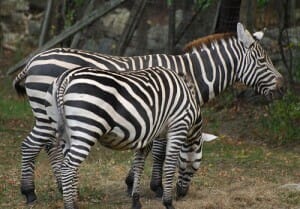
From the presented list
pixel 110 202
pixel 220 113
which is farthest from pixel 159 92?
pixel 220 113

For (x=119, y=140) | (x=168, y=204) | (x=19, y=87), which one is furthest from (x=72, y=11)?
(x=119, y=140)

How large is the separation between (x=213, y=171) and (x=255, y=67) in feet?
5.57

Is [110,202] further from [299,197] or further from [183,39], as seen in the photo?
[183,39]

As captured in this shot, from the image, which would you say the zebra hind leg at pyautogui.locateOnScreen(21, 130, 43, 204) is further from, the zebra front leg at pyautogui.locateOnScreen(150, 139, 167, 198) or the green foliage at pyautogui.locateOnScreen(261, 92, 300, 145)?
the green foliage at pyautogui.locateOnScreen(261, 92, 300, 145)

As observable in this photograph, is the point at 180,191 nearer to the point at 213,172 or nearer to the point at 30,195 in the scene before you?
the point at 213,172

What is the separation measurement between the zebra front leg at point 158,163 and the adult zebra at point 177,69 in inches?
0.5

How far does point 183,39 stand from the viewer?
1486 centimetres

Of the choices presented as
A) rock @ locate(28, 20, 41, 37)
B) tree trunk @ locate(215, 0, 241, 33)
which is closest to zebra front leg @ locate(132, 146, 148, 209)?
tree trunk @ locate(215, 0, 241, 33)

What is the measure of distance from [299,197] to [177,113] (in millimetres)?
1786

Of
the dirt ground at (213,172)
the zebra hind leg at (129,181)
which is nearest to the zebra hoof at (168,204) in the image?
the dirt ground at (213,172)

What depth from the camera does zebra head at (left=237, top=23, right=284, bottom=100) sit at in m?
9.01

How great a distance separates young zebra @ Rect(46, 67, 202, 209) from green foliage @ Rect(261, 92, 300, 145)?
3.94 m

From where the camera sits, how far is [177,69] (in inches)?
344

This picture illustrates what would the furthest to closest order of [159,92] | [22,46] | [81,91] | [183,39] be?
[22,46]
[183,39]
[159,92]
[81,91]
